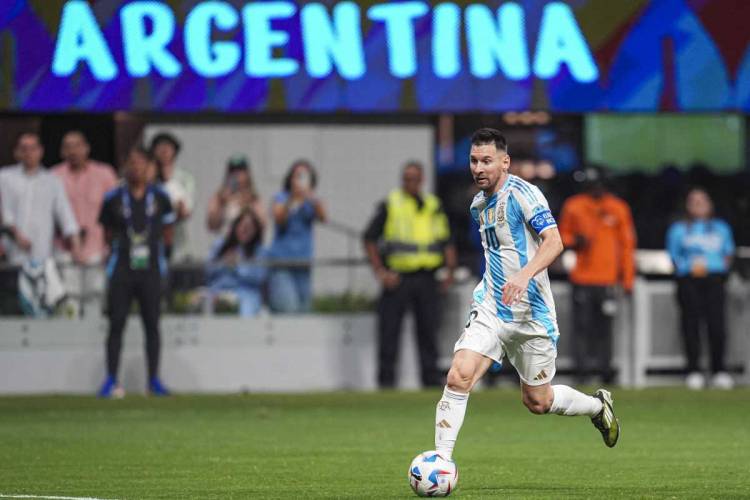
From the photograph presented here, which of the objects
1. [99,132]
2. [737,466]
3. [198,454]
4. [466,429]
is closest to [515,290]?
[737,466]

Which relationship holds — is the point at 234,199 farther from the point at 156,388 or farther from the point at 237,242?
the point at 156,388

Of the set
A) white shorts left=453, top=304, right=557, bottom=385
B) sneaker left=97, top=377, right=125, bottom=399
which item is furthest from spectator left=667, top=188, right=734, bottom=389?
white shorts left=453, top=304, right=557, bottom=385

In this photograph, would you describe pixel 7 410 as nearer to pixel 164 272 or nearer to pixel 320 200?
pixel 164 272

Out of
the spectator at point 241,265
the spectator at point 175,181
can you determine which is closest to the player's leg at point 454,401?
the spectator at point 241,265

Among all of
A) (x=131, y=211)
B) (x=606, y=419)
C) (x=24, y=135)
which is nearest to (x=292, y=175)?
(x=131, y=211)

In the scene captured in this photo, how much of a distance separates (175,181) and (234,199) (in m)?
0.68

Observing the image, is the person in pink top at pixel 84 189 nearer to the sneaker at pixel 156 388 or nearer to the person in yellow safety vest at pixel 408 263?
the sneaker at pixel 156 388

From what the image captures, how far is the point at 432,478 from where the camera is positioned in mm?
8078

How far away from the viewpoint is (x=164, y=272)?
16.5m

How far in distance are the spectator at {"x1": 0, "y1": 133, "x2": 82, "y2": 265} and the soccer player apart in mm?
9489

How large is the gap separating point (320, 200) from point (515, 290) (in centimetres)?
1021

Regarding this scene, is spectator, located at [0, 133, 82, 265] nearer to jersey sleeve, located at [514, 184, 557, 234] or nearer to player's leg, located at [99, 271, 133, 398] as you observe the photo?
player's leg, located at [99, 271, 133, 398]

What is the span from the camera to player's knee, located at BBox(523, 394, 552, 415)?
910cm

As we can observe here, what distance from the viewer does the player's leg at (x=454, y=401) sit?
836 cm
